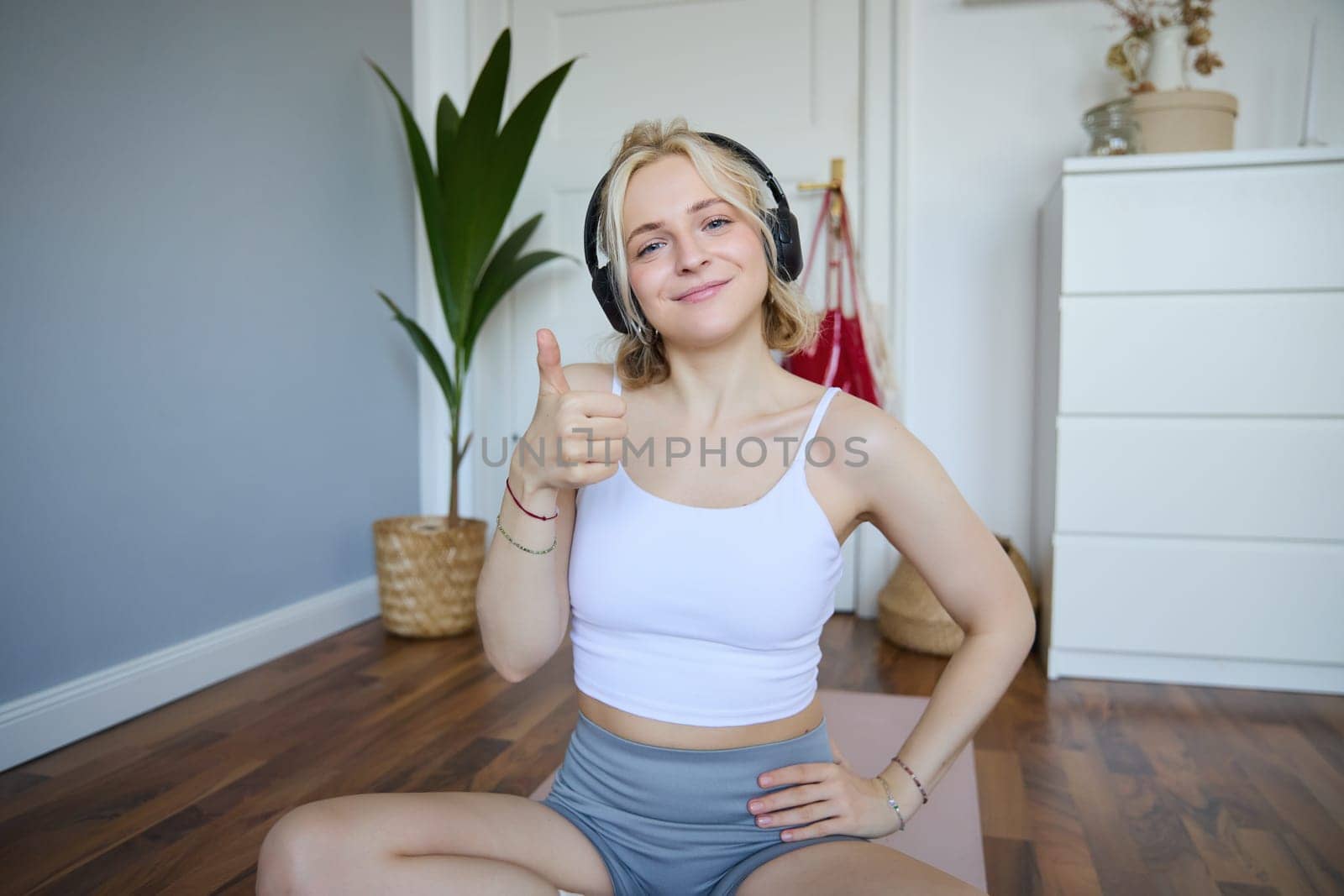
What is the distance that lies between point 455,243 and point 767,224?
6.04 feet

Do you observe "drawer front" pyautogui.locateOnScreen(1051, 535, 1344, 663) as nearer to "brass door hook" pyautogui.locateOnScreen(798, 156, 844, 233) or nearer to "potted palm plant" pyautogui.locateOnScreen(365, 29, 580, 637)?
"brass door hook" pyautogui.locateOnScreen(798, 156, 844, 233)

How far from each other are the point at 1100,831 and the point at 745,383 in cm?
106

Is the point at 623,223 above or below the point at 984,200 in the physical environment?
below

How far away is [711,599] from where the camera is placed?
0.94m

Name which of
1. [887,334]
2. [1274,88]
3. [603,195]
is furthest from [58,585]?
[1274,88]

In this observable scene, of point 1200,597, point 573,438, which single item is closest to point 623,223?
point 573,438

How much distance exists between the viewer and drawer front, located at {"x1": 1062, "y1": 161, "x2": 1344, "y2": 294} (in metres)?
2.23

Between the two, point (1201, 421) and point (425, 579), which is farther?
point (425, 579)

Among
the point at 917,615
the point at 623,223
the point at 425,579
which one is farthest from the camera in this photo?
the point at 425,579

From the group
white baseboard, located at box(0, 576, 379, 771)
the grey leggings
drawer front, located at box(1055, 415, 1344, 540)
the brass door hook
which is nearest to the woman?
the grey leggings

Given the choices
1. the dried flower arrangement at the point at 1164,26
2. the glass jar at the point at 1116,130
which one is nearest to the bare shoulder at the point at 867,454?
the glass jar at the point at 1116,130

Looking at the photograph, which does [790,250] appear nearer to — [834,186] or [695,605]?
[695,605]

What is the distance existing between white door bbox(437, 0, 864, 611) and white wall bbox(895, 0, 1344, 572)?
0.76ft

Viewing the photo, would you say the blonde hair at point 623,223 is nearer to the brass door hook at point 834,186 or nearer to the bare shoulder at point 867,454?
the bare shoulder at point 867,454
